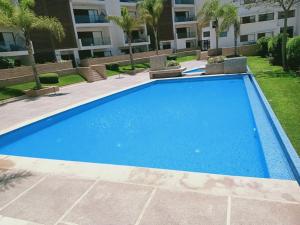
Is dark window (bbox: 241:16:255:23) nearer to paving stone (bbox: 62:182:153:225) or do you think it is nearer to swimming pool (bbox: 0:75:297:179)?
swimming pool (bbox: 0:75:297:179)

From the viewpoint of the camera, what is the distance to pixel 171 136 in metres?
8.63

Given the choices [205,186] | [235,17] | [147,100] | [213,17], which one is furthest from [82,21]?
[205,186]

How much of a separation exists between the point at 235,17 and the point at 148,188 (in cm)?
3314

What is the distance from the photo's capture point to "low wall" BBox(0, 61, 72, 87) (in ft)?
67.2

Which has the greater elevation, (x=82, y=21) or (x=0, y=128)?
(x=82, y=21)

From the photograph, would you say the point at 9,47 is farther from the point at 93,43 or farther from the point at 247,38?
the point at 247,38

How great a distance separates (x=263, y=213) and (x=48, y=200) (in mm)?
3745

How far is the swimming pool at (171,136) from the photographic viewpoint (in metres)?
6.31

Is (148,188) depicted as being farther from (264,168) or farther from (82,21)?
(82,21)

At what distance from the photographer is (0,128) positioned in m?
10.4

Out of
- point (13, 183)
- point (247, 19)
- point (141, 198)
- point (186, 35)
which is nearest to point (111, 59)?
point (186, 35)

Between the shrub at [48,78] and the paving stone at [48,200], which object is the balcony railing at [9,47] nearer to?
the shrub at [48,78]

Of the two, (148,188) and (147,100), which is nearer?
(148,188)

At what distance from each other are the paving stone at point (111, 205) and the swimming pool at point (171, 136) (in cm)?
205
